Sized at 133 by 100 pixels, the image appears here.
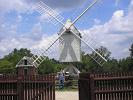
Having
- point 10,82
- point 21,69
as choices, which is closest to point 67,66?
point 21,69

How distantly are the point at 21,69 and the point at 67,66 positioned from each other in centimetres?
720

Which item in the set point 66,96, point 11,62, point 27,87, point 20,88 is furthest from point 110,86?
point 11,62

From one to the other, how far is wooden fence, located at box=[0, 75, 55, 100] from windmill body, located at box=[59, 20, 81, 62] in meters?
43.4

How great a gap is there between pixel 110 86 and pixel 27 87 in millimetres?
3714

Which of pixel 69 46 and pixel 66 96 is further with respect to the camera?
pixel 69 46

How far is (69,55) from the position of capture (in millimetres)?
62656

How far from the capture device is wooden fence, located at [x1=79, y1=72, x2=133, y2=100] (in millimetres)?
18109

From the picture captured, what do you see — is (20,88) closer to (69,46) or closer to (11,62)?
(69,46)

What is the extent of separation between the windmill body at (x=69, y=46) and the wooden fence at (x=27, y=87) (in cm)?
4340

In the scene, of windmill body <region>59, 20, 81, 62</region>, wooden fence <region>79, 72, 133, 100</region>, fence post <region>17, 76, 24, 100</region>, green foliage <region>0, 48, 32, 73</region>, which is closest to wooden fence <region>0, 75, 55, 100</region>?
fence post <region>17, 76, 24, 100</region>

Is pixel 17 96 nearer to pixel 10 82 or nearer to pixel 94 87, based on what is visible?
pixel 10 82

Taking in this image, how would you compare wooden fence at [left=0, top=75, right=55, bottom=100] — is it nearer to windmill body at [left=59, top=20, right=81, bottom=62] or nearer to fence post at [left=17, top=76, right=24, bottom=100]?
fence post at [left=17, top=76, right=24, bottom=100]

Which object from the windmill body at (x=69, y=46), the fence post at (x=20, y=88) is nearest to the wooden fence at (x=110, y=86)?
the fence post at (x=20, y=88)

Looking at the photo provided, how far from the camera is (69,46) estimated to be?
6225 centimetres
